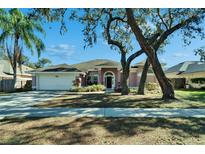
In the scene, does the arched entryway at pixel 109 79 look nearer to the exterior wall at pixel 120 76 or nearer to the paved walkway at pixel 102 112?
the exterior wall at pixel 120 76

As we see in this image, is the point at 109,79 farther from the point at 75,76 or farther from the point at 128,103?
the point at 128,103

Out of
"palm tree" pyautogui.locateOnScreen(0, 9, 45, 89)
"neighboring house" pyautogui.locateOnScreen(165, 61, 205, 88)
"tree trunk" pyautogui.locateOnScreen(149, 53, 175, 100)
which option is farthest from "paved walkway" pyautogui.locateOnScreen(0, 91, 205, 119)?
"neighboring house" pyautogui.locateOnScreen(165, 61, 205, 88)

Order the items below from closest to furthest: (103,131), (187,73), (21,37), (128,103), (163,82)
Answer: (103,131), (128,103), (163,82), (21,37), (187,73)

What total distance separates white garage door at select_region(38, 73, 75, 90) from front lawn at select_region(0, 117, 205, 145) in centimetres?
2232

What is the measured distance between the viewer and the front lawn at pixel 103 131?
627 cm

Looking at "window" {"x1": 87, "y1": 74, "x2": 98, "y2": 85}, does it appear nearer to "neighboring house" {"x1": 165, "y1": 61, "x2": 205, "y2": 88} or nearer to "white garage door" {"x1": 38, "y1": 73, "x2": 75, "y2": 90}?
"white garage door" {"x1": 38, "y1": 73, "x2": 75, "y2": 90}

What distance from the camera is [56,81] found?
31.3 metres

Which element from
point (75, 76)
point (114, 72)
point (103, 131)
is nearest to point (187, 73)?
point (114, 72)

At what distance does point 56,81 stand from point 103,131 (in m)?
25.0

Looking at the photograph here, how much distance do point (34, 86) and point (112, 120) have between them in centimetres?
Answer: 2516

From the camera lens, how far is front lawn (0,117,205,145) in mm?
6273

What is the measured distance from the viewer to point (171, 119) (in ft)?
28.1

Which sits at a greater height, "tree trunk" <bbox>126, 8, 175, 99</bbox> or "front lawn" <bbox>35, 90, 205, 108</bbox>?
"tree trunk" <bbox>126, 8, 175, 99</bbox>
